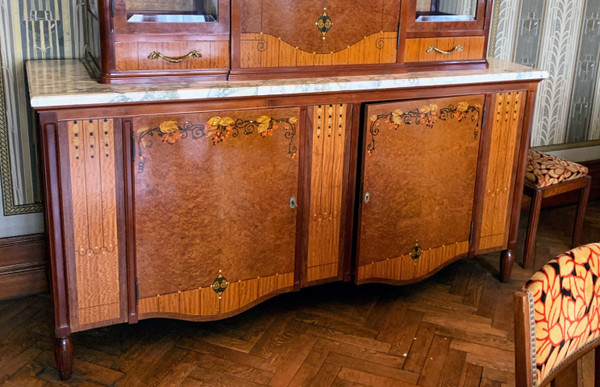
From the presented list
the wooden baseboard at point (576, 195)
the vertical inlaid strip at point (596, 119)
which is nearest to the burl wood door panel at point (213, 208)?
the wooden baseboard at point (576, 195)

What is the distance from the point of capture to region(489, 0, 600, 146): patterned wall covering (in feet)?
9.41

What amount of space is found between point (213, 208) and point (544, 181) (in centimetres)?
131

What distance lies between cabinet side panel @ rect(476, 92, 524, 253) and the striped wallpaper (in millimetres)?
371

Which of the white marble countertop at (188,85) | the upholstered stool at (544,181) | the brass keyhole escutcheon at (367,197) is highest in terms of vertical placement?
the white marble countertop at (188,85)

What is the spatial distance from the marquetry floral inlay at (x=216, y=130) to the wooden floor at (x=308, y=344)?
1.90ft

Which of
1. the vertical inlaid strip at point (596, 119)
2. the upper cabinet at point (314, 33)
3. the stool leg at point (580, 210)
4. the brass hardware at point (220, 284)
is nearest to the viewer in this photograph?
the upper cabinet at point (314, 33)

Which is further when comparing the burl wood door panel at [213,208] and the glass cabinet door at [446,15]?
the glass cabinet door at [446,15]

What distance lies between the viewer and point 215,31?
1.84 metres

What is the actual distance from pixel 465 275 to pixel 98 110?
4.92 ft

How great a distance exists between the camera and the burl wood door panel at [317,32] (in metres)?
1.88

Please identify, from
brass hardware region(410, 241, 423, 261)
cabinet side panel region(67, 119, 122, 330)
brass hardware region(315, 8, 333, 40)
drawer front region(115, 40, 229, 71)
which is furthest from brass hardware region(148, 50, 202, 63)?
brass hardware region(410, 241, 423, 261)

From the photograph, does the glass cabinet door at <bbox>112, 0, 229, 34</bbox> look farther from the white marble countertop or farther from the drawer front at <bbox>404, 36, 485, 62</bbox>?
the drawer front at <bbox>404, 36, 485, 62</bbox>

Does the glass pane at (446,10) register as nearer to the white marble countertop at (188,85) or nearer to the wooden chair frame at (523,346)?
the white marble countertop at (188,85)

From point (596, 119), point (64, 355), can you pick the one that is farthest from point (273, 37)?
point (596, 119)
